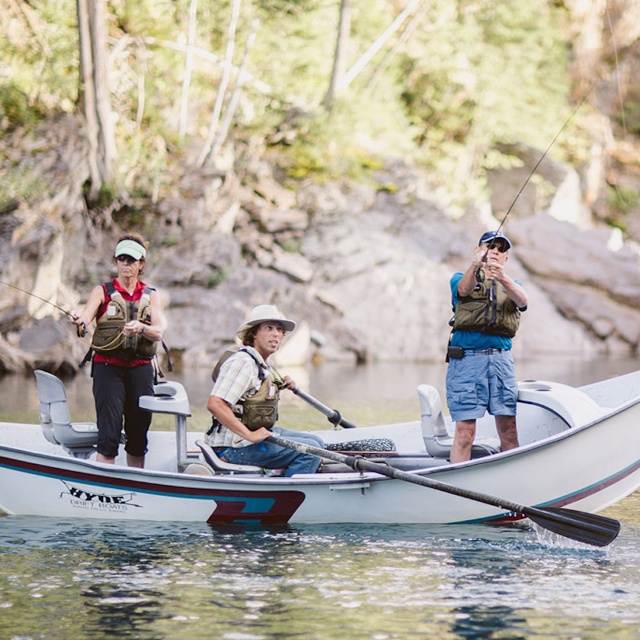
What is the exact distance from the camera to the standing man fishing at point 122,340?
19.5ft

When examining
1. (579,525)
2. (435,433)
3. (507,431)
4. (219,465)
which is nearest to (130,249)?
(219,465)

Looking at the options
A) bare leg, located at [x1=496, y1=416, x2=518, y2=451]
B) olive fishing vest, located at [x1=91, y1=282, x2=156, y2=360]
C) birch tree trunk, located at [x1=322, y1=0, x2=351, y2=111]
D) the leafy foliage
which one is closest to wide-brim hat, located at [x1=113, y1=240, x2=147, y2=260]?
olive fishing vest, located at [x1=91, y1=282, x2=156, y2=360]

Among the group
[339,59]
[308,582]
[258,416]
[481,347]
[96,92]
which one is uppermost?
[339,59]

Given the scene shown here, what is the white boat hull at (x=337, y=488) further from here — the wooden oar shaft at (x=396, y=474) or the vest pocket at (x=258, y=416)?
the vest pocket at (x=258, y=416)

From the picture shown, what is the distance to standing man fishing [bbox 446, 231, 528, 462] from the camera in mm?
5895

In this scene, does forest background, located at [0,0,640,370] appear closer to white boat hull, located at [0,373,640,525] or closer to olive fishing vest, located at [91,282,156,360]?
white boat hull, located at [0,373,640,525]

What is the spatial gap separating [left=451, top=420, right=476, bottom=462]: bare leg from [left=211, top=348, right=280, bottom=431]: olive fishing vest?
1070 millimetres

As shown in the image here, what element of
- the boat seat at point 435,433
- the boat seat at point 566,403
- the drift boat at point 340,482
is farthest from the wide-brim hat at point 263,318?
the boat seat at point 566,403

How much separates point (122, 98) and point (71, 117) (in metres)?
1.88

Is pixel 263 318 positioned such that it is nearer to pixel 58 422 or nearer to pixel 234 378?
pixel 234 378

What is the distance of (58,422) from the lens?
6414mm

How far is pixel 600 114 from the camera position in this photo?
1220 inches

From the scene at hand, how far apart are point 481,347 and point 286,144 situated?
Answer: 679 inches

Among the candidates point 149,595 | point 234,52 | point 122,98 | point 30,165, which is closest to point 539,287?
point 234,52
